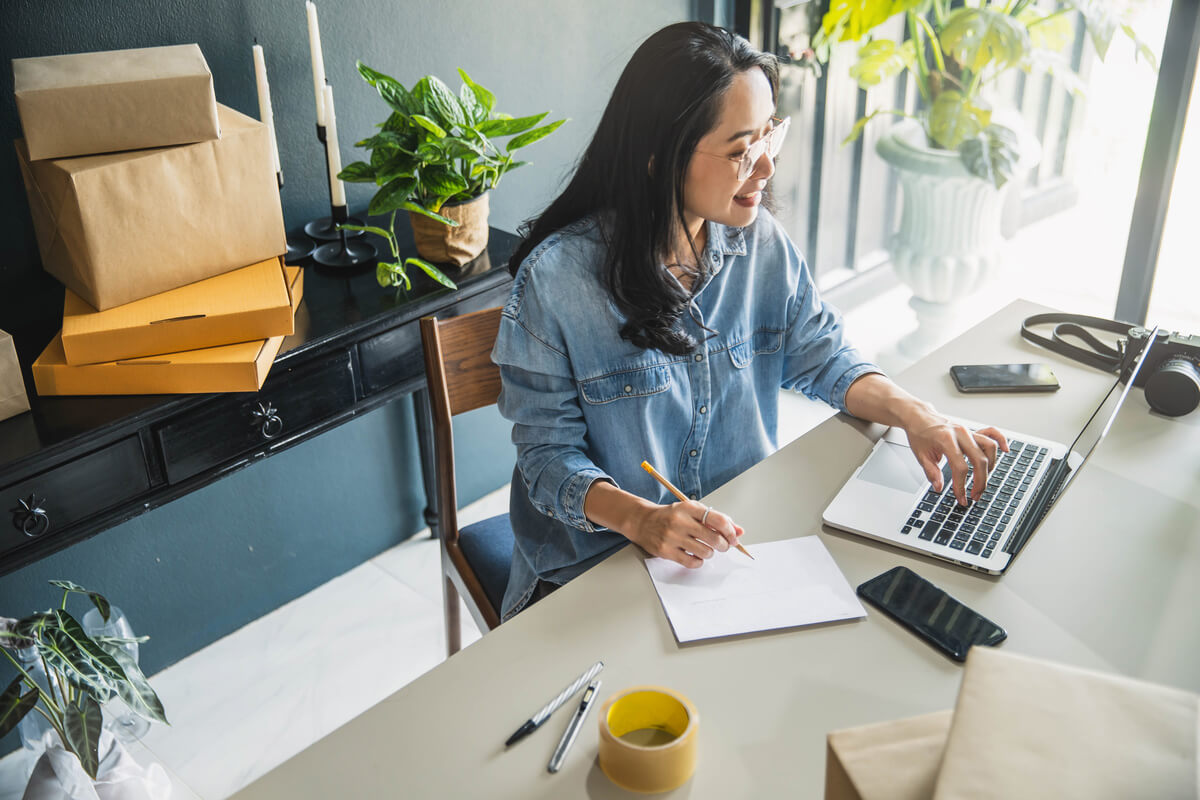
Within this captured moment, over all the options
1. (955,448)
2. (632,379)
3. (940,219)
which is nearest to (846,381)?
(955,448)

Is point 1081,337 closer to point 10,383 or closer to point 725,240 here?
point 725,240

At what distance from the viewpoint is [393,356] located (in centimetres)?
175

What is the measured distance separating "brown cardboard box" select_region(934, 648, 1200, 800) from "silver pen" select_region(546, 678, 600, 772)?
39 cm

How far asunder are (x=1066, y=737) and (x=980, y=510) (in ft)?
2.06

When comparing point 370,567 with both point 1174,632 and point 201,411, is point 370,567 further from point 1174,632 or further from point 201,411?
point 1174,632

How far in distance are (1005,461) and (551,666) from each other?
694 millimetres

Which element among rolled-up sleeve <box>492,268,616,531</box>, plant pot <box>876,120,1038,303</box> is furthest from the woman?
plant pot <box>876,120,1038,303</box>

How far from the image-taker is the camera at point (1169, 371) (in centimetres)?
142

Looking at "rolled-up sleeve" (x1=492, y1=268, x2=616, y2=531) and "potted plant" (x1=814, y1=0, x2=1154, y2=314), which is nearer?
"rolled-up sleeve" (x1=492, y1=268, x2=616, y2=531)

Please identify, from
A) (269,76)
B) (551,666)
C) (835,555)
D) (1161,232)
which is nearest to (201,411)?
(269,76)

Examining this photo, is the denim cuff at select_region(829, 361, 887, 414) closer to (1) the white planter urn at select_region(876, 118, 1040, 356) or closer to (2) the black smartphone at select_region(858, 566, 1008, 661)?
(2) the black smartphone at select_region(858, 566, 1008, 661)

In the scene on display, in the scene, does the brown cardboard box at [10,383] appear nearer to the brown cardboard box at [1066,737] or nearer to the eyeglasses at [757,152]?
the eyeglasses at [757,152]

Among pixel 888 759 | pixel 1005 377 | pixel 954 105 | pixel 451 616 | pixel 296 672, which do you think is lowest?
pixel 296 672

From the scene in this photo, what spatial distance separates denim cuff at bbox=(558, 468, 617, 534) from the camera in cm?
125
